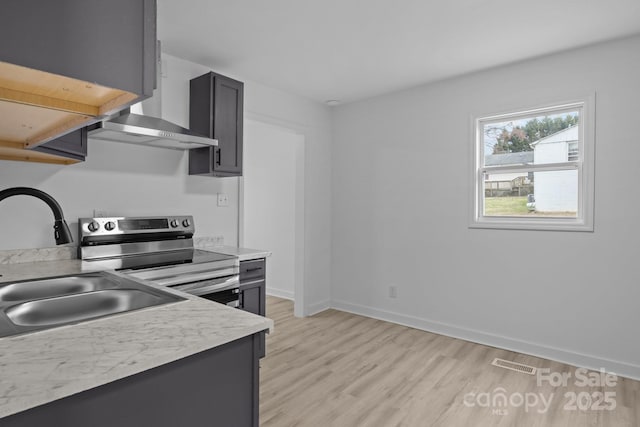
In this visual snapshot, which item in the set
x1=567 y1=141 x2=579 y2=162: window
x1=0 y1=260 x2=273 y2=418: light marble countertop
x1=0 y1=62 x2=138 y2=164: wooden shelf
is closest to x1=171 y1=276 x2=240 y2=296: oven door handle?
x1=0 y1=260 x2=273 y2=418: light marble countertop

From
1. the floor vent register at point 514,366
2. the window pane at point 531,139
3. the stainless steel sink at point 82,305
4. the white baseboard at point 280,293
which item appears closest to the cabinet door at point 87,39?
the stainless steel sink at point 82,305

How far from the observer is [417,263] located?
12.3ft

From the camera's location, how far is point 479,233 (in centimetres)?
334

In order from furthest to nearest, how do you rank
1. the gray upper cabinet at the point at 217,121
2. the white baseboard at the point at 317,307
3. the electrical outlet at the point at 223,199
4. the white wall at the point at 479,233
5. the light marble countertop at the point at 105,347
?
the white baseboard at the point at 317,307
the electrical outlet at the point at 223,199
the gray upper cabinet at the point at 217,121
the white wall at the point at 479,233
the light marble countertop at the point at 105,347

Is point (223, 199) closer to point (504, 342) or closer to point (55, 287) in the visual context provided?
point (55, 287)

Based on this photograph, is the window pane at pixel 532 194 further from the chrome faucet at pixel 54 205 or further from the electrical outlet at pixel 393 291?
the chrome faucet at pixel 54 205

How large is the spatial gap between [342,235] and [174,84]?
241 cm

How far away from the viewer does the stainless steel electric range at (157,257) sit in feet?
7.43

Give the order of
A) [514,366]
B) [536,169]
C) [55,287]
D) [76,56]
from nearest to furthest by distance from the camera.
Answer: [76,56] < [55,287] < [514,366] < [536,169]

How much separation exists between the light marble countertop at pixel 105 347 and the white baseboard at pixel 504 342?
2854mm

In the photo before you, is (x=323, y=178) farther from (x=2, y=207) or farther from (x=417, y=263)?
(x=2, y=207)

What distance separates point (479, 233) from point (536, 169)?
2.37 feet

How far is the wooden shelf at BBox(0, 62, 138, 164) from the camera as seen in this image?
788mm

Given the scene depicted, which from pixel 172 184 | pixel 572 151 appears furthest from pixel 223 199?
pixel 572 151
